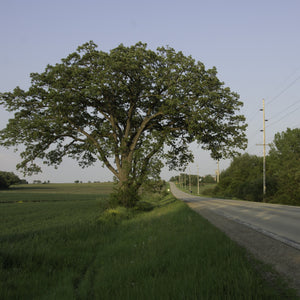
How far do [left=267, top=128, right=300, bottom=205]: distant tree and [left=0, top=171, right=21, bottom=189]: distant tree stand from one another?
3307 inches

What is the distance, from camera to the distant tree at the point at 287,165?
46000mm

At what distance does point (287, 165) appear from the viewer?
55.9 m

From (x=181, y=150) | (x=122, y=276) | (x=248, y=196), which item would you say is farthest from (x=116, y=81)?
(x=248, y=196)

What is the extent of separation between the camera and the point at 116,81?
20484 mm

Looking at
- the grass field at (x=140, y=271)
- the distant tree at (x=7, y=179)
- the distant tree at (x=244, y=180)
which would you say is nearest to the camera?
the grass field at (x=140, y=271)

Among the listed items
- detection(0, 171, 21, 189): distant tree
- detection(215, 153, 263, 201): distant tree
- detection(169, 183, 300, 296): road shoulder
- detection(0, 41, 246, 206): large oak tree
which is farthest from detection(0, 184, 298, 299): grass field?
detection(0, 171, 21, 189): distant tree

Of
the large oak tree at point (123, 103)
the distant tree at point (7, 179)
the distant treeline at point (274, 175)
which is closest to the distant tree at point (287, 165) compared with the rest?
the distant treeline at point (274, 175)

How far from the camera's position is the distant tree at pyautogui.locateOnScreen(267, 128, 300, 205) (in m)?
46.0

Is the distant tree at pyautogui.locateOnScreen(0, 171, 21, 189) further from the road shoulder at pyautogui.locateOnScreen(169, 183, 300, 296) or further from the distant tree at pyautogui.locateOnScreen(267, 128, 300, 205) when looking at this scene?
the road shoulder at pyautogui.locateOnScreen(169, 183, 300, 296)

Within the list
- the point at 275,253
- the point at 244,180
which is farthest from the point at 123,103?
the point at 244,180

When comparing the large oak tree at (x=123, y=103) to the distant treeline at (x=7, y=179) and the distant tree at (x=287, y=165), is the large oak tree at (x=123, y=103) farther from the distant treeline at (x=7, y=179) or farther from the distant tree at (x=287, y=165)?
the distant treeline at (x=7, y=179)

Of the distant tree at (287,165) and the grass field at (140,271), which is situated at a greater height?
the distant tree at (287,165)

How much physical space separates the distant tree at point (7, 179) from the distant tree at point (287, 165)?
84.0 metres

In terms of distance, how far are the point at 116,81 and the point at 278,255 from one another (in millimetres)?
16605
